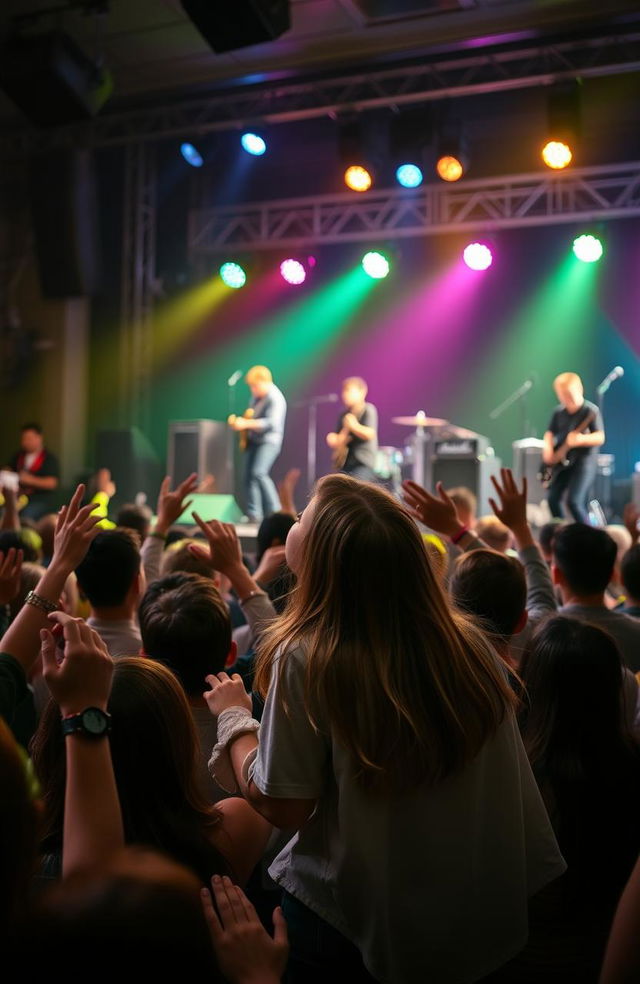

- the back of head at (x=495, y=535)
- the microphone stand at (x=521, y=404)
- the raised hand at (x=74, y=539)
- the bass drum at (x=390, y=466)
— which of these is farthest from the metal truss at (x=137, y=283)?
the raised hand at (x=74, y=539)

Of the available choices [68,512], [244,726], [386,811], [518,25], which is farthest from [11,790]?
[518,25]

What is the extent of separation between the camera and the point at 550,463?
664cm

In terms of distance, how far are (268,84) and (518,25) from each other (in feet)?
7.19

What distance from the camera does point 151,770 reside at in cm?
124

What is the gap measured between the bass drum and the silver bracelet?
6782 mm

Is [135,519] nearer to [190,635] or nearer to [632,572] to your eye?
[632,572]

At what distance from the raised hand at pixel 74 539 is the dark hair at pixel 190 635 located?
228mm

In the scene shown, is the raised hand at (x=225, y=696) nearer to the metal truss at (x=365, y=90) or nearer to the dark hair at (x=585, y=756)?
the dark hair at (x=585, y=756)

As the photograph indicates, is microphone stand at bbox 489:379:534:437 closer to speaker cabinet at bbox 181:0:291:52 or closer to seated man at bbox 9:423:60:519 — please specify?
seated man at bbox 9:423:60:519

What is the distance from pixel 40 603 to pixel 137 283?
28.2 feet

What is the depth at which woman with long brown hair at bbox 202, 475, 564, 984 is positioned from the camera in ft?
3.83

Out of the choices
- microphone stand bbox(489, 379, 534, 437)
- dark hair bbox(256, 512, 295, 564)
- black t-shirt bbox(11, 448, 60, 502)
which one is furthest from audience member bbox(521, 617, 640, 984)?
microphone stand bbox(489, 379, 534, 437)

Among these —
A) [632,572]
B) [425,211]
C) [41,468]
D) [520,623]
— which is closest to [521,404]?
[425,211]

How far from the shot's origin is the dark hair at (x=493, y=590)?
208cm
